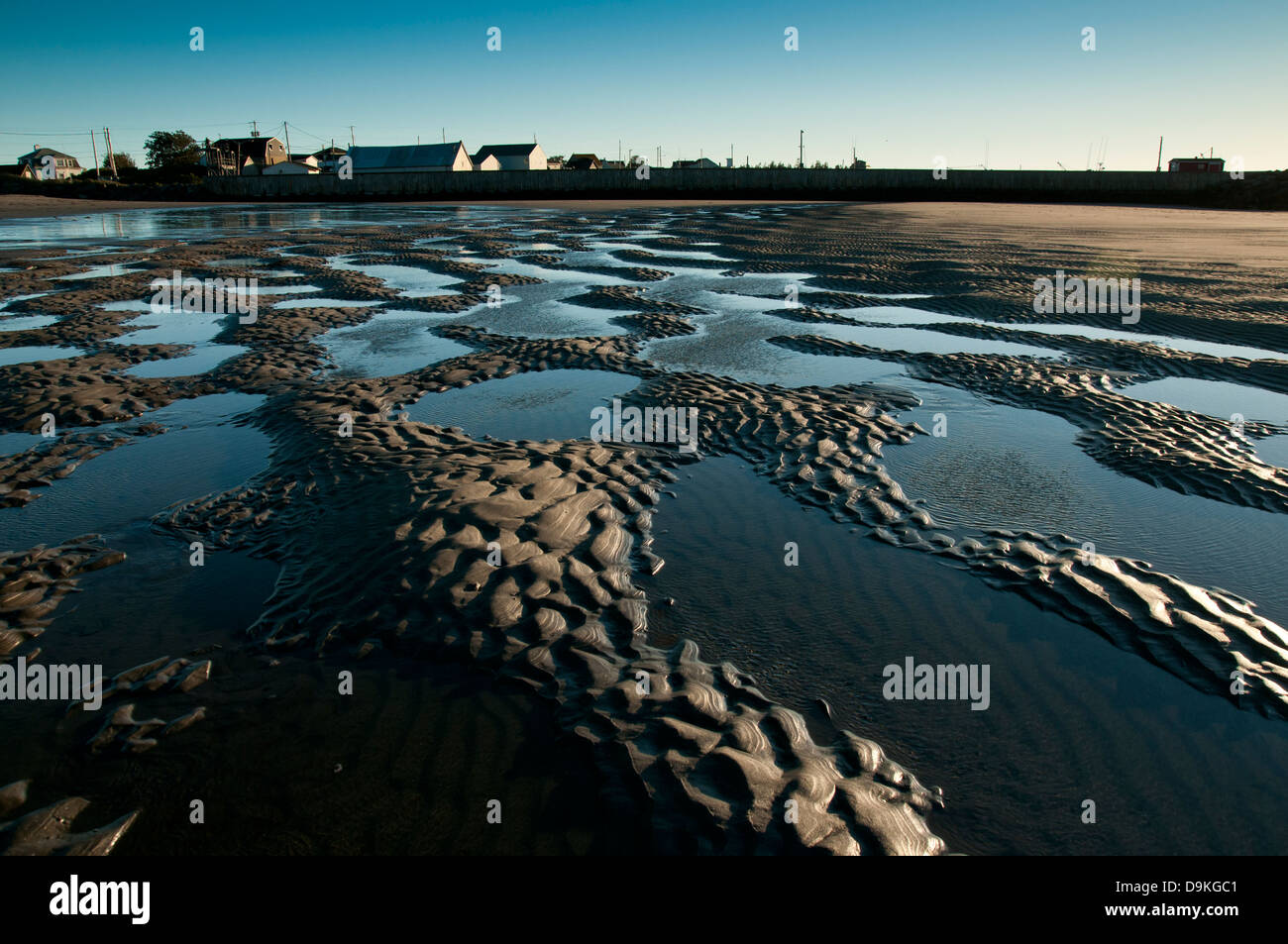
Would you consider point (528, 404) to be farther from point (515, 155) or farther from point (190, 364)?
point (515, 155)

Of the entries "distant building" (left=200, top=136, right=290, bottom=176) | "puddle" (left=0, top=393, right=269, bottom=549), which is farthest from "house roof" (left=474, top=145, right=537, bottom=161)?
"puddle" (left=0, top=393, right=269, bottom=549)

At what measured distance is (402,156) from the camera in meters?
74.4

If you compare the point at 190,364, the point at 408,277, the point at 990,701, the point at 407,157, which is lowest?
the point at 990,701

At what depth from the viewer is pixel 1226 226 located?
27797mm

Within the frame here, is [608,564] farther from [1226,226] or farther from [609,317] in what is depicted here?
[1226,226]

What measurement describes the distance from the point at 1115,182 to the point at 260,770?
6174 centimetres

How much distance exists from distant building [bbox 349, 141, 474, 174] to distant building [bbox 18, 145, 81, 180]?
163ft

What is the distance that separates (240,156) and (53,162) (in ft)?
136

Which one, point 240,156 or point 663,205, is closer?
point 663,205

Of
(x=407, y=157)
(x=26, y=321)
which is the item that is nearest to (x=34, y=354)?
(x=26, y=321)

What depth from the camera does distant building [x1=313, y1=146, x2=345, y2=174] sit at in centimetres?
7794

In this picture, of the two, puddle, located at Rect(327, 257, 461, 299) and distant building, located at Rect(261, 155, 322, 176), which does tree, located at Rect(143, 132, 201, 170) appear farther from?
puddle, located at Rect(327, 257, 461, 299)

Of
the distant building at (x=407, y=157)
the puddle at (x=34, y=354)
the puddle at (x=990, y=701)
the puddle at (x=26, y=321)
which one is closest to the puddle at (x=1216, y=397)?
the puddle at (x=990, y=701)

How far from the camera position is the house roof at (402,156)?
73375 millimetres
